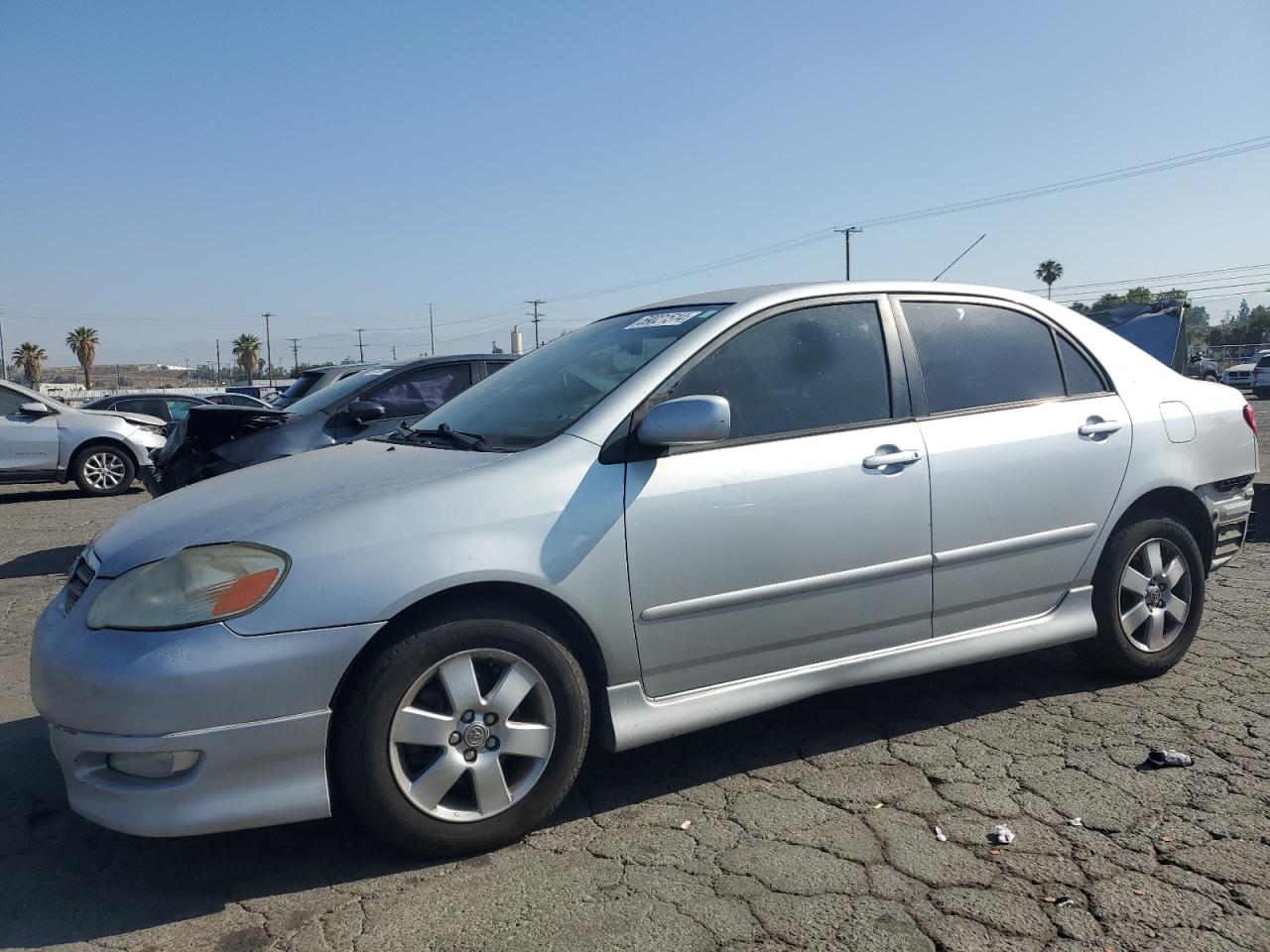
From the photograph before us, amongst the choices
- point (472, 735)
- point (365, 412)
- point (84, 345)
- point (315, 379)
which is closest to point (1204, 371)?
point (315, 379)

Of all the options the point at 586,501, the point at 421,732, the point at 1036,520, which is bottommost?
the point at 421,732

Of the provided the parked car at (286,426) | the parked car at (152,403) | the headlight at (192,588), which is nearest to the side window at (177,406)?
the parked car at (152,403)

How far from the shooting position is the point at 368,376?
735cm

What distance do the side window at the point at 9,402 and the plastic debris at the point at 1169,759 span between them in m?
12.2

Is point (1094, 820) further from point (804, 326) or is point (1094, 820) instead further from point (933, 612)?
point (804, 326)

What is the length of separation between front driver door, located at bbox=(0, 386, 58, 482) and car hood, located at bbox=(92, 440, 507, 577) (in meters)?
9.73

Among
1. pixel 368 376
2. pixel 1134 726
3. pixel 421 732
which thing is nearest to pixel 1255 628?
pixel 1134 726

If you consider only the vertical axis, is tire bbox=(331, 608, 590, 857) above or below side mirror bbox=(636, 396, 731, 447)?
below

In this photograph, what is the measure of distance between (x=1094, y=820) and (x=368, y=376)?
587 centimetres

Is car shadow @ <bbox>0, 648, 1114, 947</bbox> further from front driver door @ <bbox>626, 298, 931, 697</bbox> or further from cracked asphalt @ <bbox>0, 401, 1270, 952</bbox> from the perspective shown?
front driver door @ <bbox>626, 298, 931, 697</bbox>

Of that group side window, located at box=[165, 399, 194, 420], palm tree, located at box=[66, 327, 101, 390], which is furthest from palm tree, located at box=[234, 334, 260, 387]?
side window, located at box=[165, 399, 194, 420]

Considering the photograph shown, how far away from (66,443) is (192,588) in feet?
35.3

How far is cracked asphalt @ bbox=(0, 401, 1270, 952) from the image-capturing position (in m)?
2.39

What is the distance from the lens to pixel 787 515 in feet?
10.4
